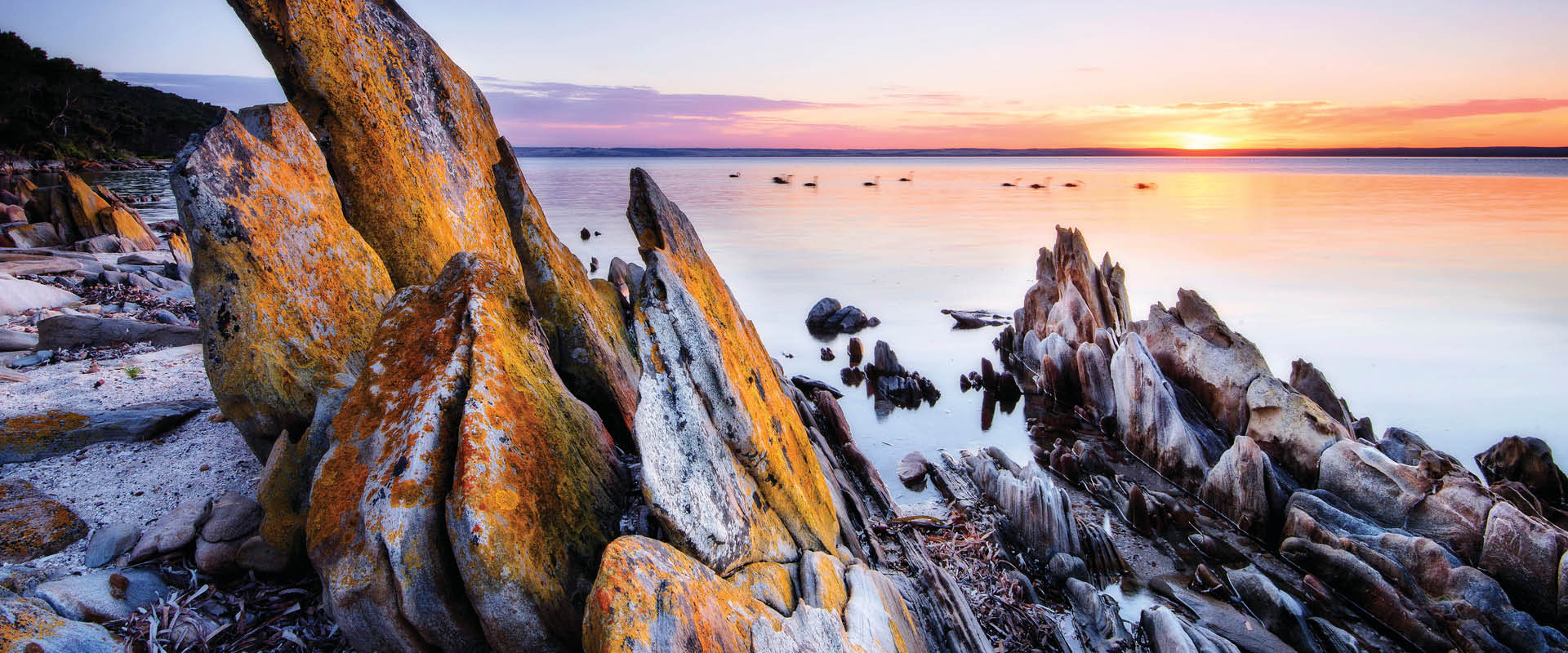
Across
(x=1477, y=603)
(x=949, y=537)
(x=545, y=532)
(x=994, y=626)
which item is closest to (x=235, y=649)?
(x=545, y=532)

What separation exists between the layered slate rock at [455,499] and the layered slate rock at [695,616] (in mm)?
518

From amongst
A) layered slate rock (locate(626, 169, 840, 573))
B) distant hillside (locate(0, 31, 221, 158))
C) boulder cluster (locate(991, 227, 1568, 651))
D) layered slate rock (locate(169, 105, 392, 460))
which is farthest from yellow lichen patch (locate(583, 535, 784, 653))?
distant hillside (locate(0, 31, 221, 158))

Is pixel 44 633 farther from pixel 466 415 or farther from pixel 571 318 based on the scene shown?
pixel 571 318

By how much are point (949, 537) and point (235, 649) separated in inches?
221

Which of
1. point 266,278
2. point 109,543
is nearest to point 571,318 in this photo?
point 266,278

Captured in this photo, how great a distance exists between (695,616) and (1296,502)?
6778 mm

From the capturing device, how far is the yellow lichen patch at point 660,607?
280 centimetres

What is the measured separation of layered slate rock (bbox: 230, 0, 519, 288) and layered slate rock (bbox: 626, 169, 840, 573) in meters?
2.13

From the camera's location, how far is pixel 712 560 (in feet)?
12.4

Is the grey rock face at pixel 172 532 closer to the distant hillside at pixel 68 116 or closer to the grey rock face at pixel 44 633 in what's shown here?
the grey rock face at pixel 44 633

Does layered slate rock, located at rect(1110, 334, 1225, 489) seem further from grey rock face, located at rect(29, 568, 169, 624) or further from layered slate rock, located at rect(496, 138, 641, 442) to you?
grey rock face, located at rect(29, 568, 169, 624)

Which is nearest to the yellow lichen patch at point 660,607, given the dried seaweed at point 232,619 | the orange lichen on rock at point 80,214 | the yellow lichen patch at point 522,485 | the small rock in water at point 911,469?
the yellow lichen patch at point 522,485

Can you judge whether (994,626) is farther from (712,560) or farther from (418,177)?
(418,177)

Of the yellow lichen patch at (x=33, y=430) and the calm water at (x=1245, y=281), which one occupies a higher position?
the yellow lichen patch at (x=33, y=430)
